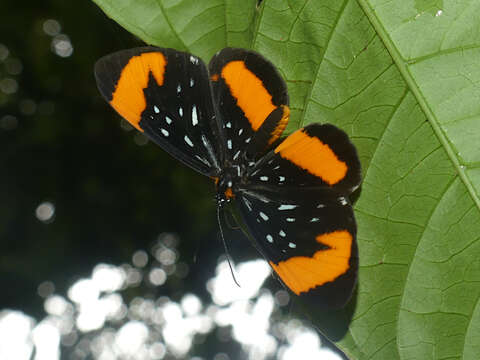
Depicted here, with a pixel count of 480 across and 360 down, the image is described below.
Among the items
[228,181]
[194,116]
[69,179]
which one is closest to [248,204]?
[228,181]

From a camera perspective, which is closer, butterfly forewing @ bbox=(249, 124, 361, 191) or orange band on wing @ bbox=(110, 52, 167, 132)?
butterfly forewing @ bbox=(249, 124, 361, 191)

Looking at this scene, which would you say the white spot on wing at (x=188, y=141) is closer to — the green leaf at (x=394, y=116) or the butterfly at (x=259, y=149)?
the butterfly at (x=259, y=149)

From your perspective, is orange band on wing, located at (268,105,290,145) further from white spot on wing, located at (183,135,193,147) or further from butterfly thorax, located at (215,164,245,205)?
white spot on wing, located at (183,135,193,147)

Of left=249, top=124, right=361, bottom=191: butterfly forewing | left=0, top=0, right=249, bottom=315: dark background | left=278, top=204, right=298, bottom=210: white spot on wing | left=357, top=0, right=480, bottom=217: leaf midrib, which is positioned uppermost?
left=357, top=0, right=480, bottom=217: leaf midrib

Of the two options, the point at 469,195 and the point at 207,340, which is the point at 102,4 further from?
the point at 207,340

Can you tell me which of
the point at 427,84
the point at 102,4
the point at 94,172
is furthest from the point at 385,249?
the point at 94,172

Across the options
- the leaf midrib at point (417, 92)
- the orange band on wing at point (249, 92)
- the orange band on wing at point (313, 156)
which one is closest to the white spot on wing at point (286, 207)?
the orange band on wing at point (313, 156)

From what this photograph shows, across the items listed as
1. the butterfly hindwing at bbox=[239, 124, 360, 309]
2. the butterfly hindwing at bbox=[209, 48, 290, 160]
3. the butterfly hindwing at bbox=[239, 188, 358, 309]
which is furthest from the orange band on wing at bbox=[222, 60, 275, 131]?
the butterfly hindwing at bbox=[239, 188, 358, 309]
